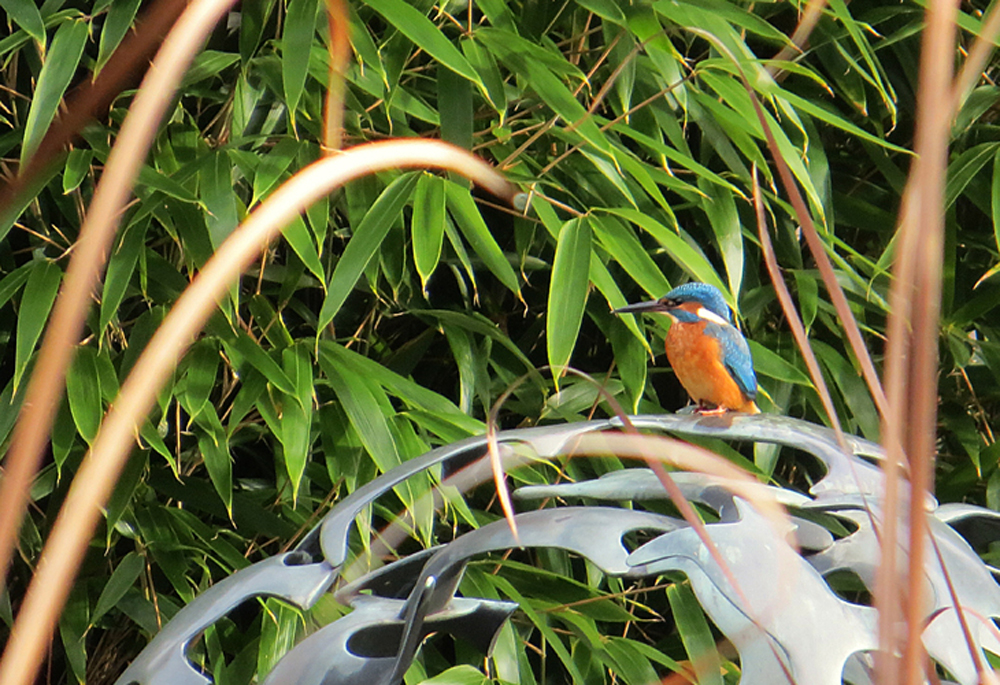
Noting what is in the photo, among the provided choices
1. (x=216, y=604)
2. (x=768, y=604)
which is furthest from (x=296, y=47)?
(x=768, y=604)

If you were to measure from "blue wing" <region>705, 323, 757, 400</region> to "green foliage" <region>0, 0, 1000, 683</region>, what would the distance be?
11cm

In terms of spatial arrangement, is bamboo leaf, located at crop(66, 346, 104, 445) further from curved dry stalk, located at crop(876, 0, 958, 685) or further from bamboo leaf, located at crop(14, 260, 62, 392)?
curved dry stalk, located at crop(876, 0, 958, 685)

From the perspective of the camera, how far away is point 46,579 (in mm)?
145

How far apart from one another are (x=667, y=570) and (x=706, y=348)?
53cm

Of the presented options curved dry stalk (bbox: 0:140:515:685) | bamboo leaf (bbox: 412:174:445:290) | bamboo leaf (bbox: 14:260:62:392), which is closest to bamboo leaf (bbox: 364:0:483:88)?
bamboo leaf (bbox: 412:174:445:290)

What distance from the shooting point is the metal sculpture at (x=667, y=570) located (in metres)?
0.34

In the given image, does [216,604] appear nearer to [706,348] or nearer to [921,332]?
[921,332]

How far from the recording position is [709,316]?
2.84ft

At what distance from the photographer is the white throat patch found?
85cm

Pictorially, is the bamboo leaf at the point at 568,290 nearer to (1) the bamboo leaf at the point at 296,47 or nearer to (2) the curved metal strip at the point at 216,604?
(1) the bamboo leaf at the point at 296,47

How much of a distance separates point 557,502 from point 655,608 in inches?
11.8

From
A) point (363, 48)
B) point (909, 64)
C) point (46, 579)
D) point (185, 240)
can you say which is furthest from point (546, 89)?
point (46, 579)

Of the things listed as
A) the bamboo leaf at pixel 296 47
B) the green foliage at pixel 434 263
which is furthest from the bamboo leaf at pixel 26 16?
the bamboo leaf at pixel 296 47

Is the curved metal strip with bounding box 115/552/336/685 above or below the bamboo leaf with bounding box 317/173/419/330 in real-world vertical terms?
below
